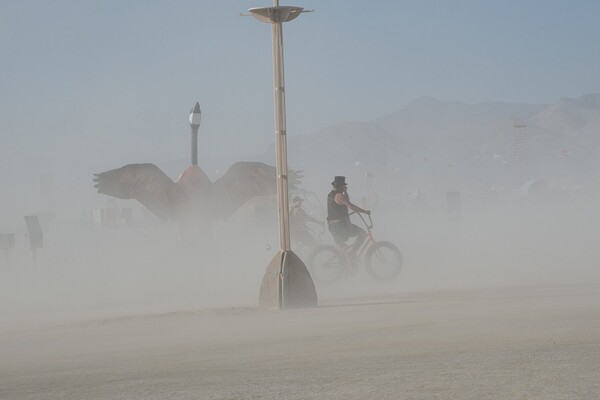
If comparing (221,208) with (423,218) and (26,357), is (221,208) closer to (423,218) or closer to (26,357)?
(26,357)

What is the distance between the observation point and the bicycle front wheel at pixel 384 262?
1889 centimetres

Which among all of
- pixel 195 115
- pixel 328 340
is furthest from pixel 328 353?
pixel 195 115

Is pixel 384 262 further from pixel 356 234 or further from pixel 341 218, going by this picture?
pixel 341 218

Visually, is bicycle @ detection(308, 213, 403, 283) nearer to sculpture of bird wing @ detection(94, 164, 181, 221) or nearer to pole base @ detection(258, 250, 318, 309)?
pole base @ detection(258, 250, 318, 309)

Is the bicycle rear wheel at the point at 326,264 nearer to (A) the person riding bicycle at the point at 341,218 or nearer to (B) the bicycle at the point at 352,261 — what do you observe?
(B) the bicycle at the point at 352,261

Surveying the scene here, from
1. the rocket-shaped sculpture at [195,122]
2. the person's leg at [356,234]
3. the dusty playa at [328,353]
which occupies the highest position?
the rocket-shaped sculpture at [195,122]

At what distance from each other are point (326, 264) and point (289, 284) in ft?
15.2

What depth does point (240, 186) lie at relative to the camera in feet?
80.2

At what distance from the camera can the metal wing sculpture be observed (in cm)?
2414

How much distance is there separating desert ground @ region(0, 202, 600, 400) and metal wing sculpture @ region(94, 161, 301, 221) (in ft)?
7.54

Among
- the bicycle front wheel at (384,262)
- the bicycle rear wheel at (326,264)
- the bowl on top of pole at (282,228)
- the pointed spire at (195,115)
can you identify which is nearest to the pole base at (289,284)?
the bowl on top of pole at (282,228)

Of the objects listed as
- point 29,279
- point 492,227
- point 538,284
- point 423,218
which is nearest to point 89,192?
point 423,218

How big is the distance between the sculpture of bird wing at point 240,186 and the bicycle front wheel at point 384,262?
19.0ft

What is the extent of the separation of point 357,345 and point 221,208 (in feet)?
46.9
